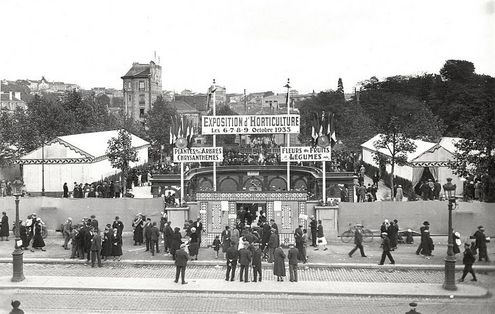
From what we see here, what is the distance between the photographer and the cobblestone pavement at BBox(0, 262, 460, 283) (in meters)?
19.6

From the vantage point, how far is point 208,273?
66.6 feet

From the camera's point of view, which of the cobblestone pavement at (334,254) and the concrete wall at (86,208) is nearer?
the cobblestone pavement at (334,254)

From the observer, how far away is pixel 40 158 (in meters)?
38.2

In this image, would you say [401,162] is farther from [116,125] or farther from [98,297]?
[116,125]

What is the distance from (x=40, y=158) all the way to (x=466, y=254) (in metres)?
28.1

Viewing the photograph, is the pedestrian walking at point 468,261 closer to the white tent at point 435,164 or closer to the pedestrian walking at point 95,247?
the pedestrian walking at point 95,247

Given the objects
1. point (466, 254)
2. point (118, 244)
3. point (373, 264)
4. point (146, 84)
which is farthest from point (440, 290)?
point (146, 84)

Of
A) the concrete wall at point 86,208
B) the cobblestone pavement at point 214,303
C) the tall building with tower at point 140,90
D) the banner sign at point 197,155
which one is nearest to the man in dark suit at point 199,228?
the concrete wall at point 86,208

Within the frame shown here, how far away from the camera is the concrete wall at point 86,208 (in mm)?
27547

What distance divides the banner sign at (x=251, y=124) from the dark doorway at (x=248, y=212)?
131 inches

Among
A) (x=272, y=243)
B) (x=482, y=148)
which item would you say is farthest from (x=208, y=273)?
(x=482, y=148)

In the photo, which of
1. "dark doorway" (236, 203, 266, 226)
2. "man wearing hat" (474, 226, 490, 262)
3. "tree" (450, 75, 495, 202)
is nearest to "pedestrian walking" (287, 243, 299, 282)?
"dark doorway" (236, 203, 266, 226)

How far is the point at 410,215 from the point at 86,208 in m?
14.7

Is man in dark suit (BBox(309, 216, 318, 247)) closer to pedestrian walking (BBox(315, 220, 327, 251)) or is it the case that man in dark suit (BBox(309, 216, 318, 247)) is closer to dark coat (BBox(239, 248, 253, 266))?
pedestrian walking (BBox(315, 220, 327, 251))
